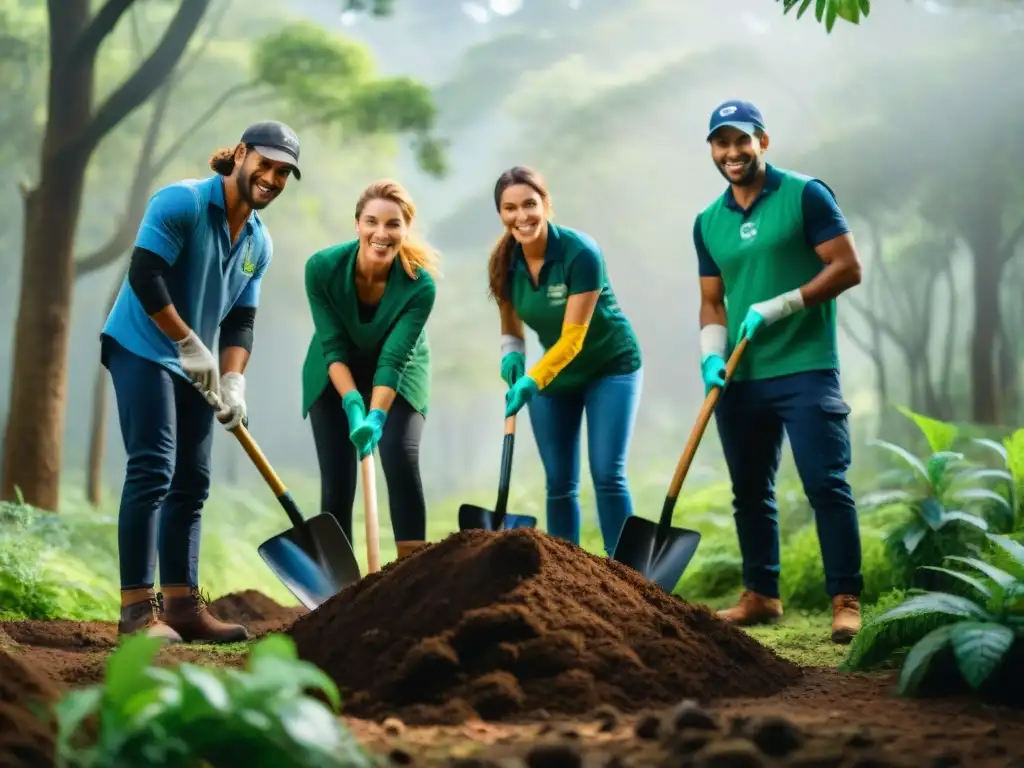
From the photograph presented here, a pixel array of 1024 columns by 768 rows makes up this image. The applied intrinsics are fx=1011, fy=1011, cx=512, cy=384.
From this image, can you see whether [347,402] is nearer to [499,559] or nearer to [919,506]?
[499,559]

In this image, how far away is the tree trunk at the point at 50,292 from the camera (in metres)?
6.11

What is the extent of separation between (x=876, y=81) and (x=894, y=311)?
9.95 ft

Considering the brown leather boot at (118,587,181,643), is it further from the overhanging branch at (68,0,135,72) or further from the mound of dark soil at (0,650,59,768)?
the overhanging branch at (68,0,135,72)

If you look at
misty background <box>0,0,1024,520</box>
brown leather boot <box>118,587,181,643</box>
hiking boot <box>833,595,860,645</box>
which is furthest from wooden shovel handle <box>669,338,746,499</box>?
misty background <box>0,0,1024,520</box>

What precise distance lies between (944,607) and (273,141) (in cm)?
244

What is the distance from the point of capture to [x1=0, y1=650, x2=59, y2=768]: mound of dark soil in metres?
1.54

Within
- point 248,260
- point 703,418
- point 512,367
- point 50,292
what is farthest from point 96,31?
point 703,418

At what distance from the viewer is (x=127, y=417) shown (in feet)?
10.9

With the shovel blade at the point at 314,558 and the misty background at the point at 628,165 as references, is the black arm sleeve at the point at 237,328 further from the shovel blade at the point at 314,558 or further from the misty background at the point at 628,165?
the misty background at the point at 628,165

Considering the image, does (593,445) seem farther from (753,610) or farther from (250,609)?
(250,609)

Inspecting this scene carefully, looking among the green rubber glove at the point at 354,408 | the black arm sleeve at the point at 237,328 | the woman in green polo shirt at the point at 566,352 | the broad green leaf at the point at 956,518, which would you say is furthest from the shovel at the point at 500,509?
the broad green leaf at the point at 956,518

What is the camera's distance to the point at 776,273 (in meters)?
3.66

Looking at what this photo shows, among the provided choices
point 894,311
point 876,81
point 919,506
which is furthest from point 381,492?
point 919,506

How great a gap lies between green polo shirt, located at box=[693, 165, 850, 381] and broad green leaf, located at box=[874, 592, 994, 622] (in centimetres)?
122
